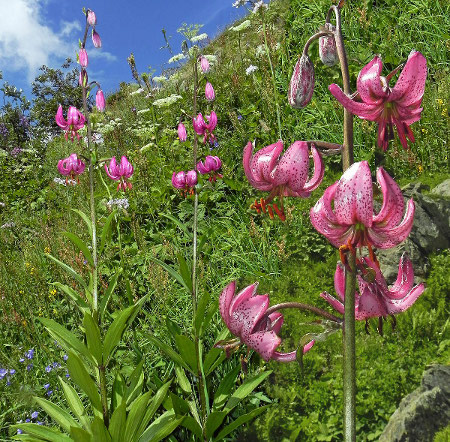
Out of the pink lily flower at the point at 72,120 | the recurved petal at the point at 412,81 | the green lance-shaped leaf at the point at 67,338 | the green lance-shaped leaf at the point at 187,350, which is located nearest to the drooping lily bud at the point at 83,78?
the pink lily flower at the point at 72,120

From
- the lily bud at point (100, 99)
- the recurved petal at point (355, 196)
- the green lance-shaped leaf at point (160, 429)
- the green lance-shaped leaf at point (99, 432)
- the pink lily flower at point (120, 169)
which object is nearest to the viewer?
the recurved petal at point (355, 196)

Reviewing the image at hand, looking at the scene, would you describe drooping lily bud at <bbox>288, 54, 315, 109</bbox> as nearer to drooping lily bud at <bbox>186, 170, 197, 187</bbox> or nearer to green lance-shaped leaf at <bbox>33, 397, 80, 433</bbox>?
green lance-shaped leaf at <bbox>33, 397, 80, 433</bbox>

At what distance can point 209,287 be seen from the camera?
9.22 feet

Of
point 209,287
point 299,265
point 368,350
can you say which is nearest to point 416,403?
point 368,350

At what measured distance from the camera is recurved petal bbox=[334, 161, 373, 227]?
68cm

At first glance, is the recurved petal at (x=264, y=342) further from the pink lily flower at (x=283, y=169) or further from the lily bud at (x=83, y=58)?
the lily bud at (x=83, y=58)

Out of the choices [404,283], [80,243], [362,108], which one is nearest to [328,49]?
[362,108]

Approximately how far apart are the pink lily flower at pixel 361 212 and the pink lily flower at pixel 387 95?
0.34ft

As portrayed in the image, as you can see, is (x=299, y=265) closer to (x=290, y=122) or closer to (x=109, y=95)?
(x=290, y=122)

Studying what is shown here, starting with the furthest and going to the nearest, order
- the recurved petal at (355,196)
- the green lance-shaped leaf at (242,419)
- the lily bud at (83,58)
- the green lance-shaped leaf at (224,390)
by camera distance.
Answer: the lily bud at (83,58)
the green lance-shaped leaf at (224,390)
the green lance-shaped leaf at (242,419)
the recurved petal at (355,196)

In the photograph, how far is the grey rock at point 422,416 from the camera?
145 cm

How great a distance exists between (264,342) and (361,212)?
0.36m

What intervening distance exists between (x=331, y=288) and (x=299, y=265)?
31cm

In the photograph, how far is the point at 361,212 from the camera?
28.0 inches
